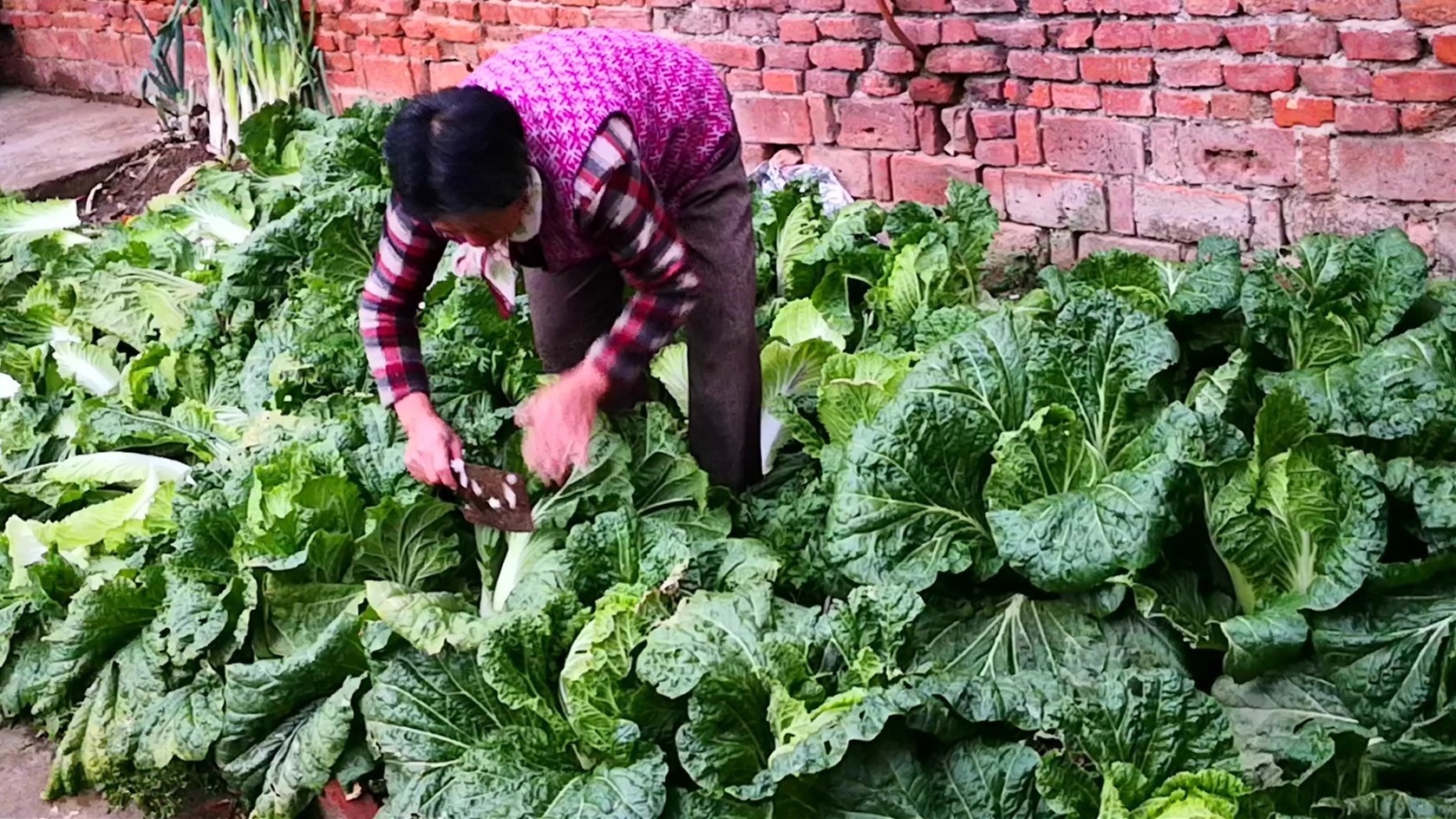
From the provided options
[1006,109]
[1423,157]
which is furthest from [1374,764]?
[1006,109]

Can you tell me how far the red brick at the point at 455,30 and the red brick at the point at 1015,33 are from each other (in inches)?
97.2

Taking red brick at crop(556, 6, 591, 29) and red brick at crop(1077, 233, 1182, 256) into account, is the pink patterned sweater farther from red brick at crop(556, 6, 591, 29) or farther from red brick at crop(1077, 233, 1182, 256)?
red brick at crop(556, 6, 591, 29)

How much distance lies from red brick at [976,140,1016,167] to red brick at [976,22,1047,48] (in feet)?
0.94

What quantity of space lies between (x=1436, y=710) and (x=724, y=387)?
1564 mm

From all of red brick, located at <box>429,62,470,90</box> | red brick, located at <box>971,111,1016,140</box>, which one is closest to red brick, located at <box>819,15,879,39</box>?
red brick, located at <box>971,111,1016,140</box>

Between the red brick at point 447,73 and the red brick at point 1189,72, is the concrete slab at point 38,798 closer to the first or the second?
the red brick at point 1189,72

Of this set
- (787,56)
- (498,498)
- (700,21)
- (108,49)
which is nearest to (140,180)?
(108,49)

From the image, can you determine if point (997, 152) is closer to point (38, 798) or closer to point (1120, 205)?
point (1120, 205)

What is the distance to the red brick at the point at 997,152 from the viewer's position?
4508mm

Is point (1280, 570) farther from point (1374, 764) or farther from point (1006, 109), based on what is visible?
point (1006, 109)

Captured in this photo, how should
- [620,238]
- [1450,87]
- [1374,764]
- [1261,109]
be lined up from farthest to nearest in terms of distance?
[1261,109] < [1450,87] < [620,238] < [1374,764]

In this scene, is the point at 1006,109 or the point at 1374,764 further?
the point at 1006,109

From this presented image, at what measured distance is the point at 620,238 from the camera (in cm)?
266

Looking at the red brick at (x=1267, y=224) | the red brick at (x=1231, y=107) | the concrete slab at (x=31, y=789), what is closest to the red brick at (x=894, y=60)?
the red brick at (x=1231, y=107)
